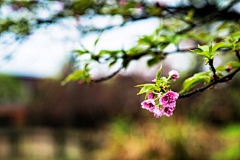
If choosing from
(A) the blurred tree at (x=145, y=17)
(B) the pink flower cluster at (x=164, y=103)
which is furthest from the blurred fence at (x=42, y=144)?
(B) the pink flower cluster at (x=164, y=103)

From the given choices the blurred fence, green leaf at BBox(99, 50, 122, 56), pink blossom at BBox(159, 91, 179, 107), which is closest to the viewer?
pink blossom at BBox(159, 91, 179, 107)

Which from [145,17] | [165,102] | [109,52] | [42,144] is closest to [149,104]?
[165,102]

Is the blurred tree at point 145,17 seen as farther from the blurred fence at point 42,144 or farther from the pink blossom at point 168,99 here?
the blurred fence at point 42,144

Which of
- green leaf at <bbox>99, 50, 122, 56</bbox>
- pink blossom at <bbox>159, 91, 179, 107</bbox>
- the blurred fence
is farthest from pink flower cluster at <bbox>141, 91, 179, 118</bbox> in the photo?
the blurred fence

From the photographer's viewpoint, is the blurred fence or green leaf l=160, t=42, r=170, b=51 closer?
green leaf l=160, t=42, r=170, b=51

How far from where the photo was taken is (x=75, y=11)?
1721 millimetres

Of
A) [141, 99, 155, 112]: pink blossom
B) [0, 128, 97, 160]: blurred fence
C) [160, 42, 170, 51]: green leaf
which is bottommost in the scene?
[0, 128, 97, 160]: blurred fence

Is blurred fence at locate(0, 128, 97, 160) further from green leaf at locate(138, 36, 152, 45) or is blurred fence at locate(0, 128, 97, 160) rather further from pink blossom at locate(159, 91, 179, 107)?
pink blossom at locate(159, 91, 179, 107)

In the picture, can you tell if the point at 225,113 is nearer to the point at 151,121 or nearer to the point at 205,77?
the point at 151,121

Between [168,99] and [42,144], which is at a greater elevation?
[168,99]

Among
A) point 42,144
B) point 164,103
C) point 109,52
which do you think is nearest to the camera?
point 164,103

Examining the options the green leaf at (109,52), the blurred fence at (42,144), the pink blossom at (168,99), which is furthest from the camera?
the blurred fence at (42,144)

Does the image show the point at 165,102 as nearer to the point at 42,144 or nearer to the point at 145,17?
the point at 145,17

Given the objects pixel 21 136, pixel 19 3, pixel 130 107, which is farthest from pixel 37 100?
pixel 19 3
